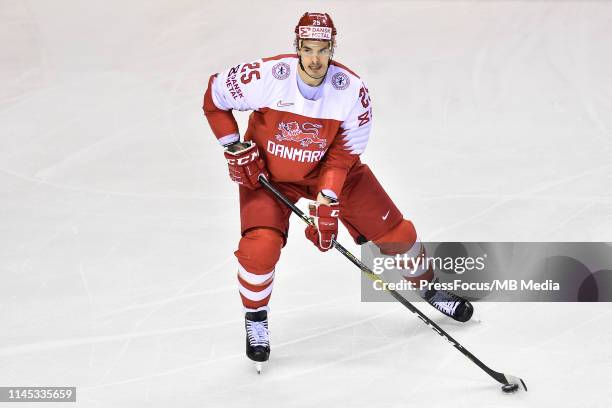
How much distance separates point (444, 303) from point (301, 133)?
0.96 meters

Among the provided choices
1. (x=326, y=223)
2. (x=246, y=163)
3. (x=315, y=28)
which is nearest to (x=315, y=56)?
(x=315, y=28)

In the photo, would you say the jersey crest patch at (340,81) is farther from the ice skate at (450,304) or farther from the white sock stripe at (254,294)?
the ice skate at (450,304)

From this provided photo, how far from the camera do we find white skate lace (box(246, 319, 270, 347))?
3.53 metres

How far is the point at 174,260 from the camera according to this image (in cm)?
430

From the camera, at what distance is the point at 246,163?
3502mm

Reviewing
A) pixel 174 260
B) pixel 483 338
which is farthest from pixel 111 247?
pixel 483 338

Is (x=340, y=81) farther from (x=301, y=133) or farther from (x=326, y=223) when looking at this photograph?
(x=326, y=223)

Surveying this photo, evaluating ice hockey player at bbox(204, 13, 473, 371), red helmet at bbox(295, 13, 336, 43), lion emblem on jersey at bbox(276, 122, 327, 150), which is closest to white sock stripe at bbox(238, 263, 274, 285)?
ice hockey player at bbox(204, 13, 473, 371)

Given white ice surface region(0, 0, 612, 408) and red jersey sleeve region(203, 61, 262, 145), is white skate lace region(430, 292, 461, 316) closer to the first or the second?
white ice surface region(0, 0, 612, 408)

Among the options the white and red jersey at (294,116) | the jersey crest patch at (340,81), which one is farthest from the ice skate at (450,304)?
the jersey crest patch at (340,81)

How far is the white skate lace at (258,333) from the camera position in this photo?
3.53 metres

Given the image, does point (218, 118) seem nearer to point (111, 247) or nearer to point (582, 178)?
point (111, 247)

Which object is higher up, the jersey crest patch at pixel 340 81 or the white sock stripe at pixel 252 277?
the jersey crest patch at pixel 340 81

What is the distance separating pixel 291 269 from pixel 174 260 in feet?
1.72
